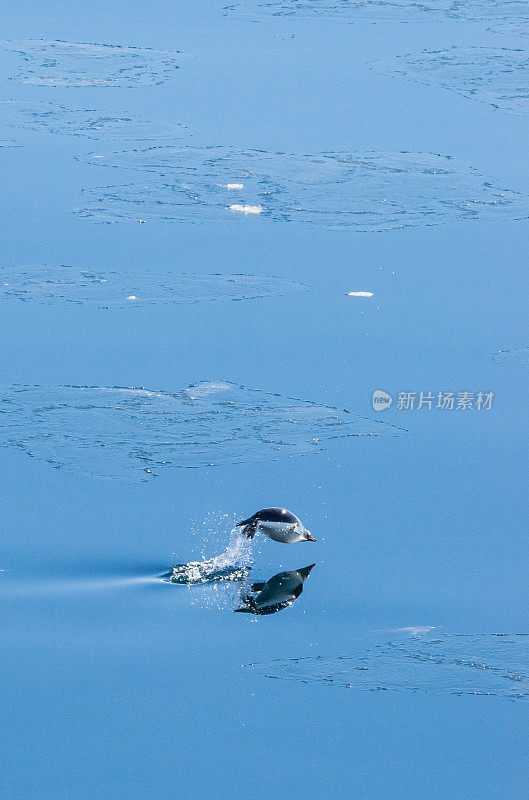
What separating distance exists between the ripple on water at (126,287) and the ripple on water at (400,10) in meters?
5.02

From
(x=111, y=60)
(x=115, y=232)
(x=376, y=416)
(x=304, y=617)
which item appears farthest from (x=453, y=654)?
(x=111, y=60)

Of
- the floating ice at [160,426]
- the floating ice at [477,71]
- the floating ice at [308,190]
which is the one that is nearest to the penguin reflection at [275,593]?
the floating ice at [160,426]

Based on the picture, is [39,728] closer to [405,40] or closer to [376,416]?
[376,416]

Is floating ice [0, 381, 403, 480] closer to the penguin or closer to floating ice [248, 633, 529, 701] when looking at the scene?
the penguin

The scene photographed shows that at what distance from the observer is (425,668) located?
3213mm

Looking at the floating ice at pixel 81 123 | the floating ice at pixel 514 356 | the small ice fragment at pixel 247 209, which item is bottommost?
the floating ice at pixel 514 356

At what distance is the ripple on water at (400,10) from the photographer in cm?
995

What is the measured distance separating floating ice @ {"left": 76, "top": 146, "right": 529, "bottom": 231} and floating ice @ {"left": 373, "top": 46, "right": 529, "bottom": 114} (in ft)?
5.00

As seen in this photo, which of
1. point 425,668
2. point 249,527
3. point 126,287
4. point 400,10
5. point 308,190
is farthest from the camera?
point 400,10

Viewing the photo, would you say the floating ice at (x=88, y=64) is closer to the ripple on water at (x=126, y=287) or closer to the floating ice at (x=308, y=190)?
the floating ice at (x=308, y=190)

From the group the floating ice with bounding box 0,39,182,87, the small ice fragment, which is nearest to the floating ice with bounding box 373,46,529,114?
the floating ice with bounding box 0,39,182,87

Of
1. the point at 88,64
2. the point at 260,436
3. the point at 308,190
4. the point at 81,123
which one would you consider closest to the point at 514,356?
the point at 260,436

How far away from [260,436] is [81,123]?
12.8ft

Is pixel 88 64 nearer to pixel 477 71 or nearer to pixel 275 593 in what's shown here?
pixel 477 71
